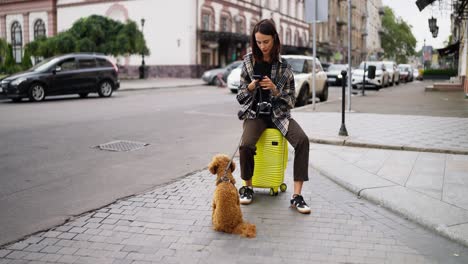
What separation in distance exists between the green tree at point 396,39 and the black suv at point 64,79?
310 feet

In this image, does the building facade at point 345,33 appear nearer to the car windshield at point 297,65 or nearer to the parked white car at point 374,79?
the parked white car at point 374,79

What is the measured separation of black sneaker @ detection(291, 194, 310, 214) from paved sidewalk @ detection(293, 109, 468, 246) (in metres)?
0.83

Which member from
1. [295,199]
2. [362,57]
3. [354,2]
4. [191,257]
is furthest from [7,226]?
[362,57]

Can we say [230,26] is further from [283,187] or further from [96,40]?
[283,187]

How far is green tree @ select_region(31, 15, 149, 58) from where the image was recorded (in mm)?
32812

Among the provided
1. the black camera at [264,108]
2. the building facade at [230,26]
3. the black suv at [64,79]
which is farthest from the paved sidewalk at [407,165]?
the building facade at [230,26]

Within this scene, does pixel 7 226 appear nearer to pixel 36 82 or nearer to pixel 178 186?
pixel 178 186

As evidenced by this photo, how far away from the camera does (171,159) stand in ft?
23.4

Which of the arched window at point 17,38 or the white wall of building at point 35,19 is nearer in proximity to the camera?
the white wall of building at point 35,19

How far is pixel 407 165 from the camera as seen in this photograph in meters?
6.39

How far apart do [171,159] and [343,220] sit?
3.39 m

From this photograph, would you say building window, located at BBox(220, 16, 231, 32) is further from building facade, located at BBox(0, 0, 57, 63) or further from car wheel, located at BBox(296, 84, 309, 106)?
car wheel, located at BBox(296, 84, 309, 106)

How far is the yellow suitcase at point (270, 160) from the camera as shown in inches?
191

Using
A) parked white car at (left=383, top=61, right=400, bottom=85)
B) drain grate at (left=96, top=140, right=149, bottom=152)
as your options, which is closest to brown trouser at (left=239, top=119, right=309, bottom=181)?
drain grate at (left=96, top=140, right=149, bottom=152)
